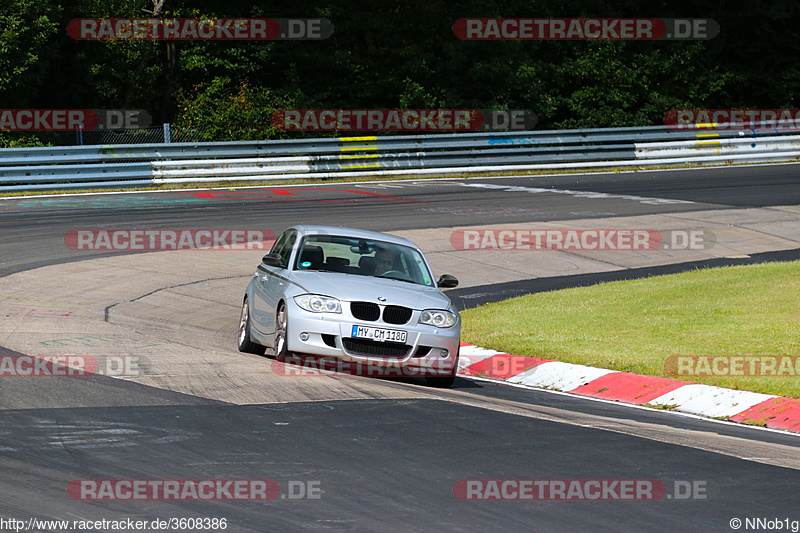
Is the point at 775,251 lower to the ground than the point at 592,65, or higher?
lower

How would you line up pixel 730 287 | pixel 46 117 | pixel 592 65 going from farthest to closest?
pixel 592 65 → pixel 46 117 → pixel 730 287

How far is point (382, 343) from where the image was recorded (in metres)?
10.2

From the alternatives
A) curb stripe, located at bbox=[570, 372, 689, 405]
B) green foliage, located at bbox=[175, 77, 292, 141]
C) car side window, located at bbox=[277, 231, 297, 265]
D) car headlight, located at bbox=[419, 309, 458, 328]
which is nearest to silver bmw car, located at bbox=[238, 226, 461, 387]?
car headlight, located at bbox=[419, 309, 458, 328]

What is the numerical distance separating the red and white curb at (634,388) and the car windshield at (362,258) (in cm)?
133

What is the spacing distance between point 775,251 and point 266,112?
18.9 m

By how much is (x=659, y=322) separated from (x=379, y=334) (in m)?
4.84

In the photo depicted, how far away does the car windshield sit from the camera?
37.1ft

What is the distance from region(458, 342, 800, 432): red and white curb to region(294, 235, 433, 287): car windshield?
4.38ft

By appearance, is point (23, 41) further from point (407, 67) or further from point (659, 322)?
point (659, 322)

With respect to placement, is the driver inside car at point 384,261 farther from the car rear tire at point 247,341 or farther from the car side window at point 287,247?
the car rear tire at point 247,341

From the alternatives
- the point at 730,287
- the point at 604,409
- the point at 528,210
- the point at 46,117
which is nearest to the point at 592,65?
the point at 528,210

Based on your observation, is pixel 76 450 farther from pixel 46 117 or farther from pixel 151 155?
pixel 46 117

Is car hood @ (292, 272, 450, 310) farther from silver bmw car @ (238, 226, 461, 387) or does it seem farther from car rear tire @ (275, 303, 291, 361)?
car rear tire @ (275, 303, 291, 361)

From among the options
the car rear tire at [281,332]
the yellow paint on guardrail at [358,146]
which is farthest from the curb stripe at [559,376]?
the yellow paint on guardrail at [358,146]
